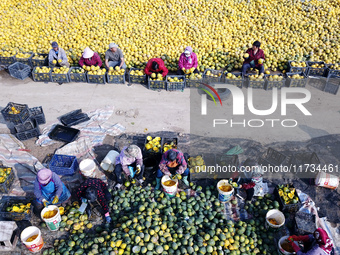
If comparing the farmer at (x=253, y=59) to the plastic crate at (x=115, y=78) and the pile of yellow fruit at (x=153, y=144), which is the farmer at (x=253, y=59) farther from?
the pile of yellow fruit at (x=153, y=144)

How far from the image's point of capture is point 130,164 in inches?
295

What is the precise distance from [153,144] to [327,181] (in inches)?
185

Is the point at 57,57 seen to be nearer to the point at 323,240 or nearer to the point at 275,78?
the point at 275,78

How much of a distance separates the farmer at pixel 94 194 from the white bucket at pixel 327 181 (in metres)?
5.38

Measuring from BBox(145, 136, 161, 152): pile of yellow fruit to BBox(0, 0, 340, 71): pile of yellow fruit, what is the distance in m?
4.64

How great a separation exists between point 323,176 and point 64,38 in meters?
11.4

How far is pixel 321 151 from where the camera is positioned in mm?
8609

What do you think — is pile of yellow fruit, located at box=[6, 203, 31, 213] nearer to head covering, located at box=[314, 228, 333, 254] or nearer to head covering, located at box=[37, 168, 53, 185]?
head covering, located at box=[37, 168, 53, 185]

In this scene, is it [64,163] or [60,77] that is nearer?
[64,163]

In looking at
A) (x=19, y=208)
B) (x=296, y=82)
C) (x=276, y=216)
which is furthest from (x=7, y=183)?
(x=296, y=82)

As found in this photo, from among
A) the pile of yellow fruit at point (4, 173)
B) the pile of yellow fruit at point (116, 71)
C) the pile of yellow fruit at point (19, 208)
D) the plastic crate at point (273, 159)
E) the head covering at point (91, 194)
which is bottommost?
the pile of yellow fruit at point (19, 208)

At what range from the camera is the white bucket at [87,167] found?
7.66m

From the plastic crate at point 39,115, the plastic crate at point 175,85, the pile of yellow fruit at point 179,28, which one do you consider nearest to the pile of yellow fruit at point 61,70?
the pile of yellow fruit at point 179,28

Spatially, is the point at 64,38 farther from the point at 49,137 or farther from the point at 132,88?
the point at 49,137
